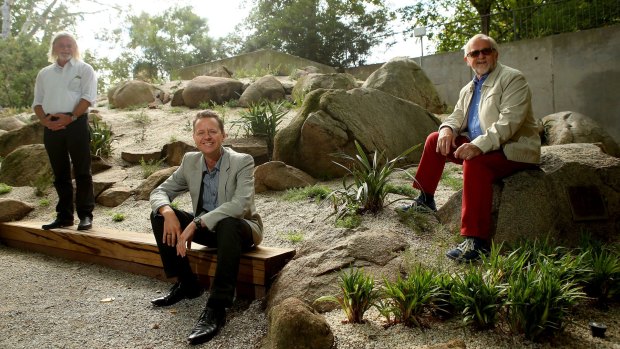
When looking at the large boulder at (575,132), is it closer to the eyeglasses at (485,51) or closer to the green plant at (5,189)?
the eyeglasses at (485,51)

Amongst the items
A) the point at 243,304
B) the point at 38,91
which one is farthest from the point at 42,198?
the point at 243,304

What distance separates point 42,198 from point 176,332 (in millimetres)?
4623

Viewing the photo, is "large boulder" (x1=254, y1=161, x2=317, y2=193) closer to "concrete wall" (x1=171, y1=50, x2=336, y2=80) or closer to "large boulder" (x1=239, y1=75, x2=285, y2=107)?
"large boulder" (x1=239, y1=75, x2=285, y2=107)

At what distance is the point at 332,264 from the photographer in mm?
3238

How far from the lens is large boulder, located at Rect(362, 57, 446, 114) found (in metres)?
8.19

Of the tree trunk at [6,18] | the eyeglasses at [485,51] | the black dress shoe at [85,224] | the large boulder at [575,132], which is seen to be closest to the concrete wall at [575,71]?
the large boulder at [575,132]

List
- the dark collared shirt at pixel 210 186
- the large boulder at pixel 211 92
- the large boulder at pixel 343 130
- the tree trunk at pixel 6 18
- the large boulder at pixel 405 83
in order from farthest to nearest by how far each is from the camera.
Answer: the tree trunk at pixel 6 18 < the large boulder at pixel 211 92 < the large boulder at pixel 405 83 < the large boulder at pixel 343 130 < the dark collared shirt at pixel 210 186

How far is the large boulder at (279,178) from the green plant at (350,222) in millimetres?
1565

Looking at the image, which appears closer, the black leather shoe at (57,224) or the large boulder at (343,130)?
the black leather shoe at (57,224)

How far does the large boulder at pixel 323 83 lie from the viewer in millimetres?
9078

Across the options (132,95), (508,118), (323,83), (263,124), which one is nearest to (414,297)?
(508,118)

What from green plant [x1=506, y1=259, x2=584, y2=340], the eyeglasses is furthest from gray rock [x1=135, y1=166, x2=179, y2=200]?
green plant [x1=506, y1=259, x2=584, y2=340]

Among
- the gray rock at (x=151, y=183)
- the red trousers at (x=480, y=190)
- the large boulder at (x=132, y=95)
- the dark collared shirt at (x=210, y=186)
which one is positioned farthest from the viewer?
the large boulder at (x=132, y=95)

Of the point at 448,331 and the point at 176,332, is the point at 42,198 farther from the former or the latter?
the point at 448,331
